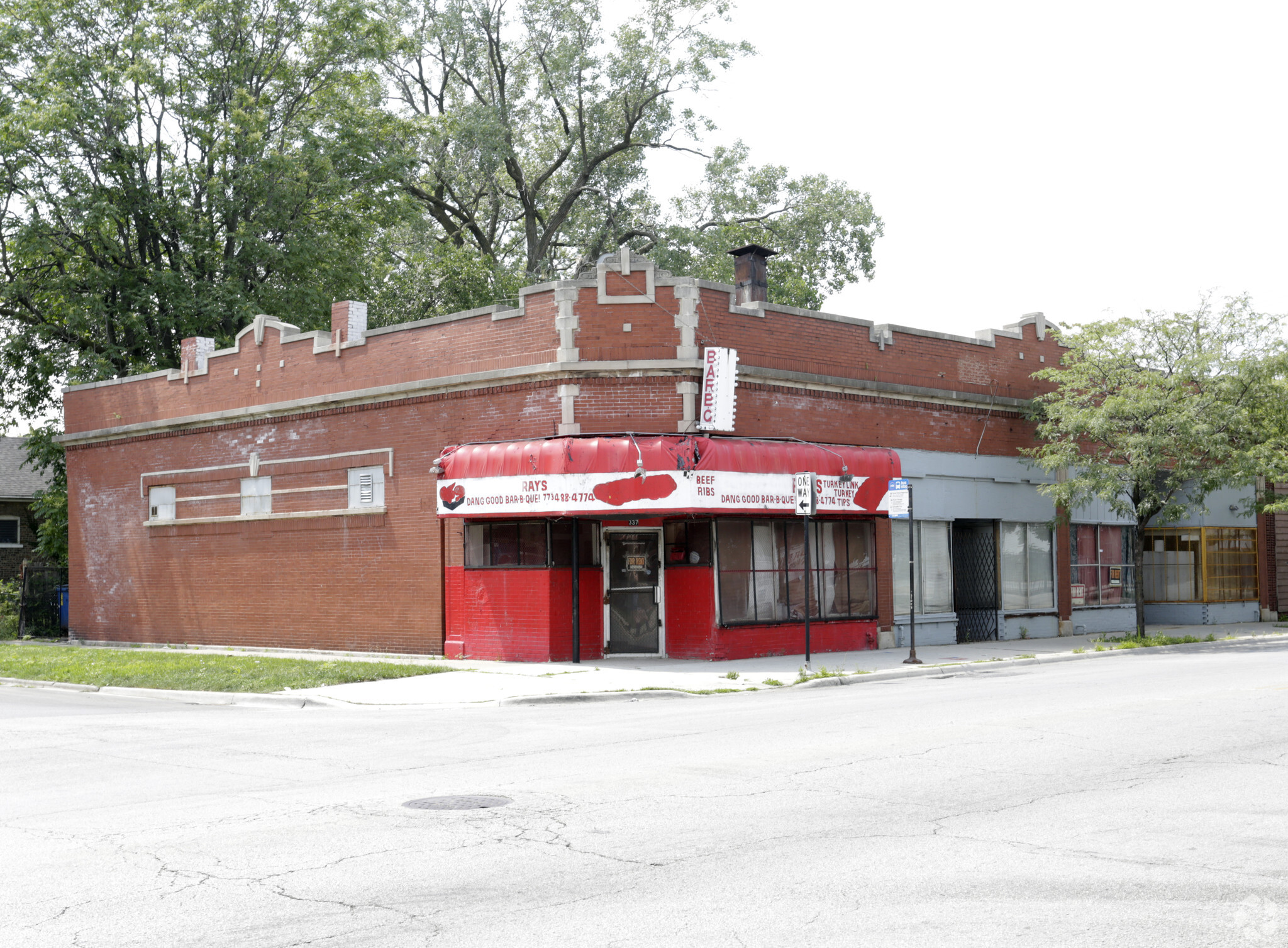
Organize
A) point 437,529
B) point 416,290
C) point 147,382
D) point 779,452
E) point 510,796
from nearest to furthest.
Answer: point 510,796, point 779,452, point 437,529, point 147,382, point 416,290

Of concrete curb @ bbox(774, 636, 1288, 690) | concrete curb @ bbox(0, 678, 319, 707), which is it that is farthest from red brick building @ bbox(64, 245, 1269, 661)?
concrete curb @ bbox(0, 678, 319, 707)

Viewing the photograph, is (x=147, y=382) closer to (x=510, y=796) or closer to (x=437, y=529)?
(x=437, y=529)

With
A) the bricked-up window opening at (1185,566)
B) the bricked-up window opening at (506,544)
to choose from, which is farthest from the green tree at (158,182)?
the bricked-up window opening at (1185,566)

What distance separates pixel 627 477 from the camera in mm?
19062

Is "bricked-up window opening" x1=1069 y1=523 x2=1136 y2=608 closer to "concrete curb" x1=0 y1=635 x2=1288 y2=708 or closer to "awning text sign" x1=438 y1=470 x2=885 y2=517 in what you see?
"concrete curb" x1=0 y1=635 x2=1288 y2=708

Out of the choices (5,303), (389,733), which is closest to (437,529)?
(389,733)

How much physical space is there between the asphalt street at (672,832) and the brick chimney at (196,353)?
1432 cm

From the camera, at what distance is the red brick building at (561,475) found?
2014 centimetres

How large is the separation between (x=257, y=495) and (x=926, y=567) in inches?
545

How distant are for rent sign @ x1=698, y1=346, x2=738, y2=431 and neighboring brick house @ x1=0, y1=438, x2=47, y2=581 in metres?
30.5

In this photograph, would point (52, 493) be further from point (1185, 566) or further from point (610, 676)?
point (1185, 566)

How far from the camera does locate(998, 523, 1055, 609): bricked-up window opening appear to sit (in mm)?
25719

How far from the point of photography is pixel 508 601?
20.6m

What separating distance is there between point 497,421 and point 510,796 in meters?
12.8
